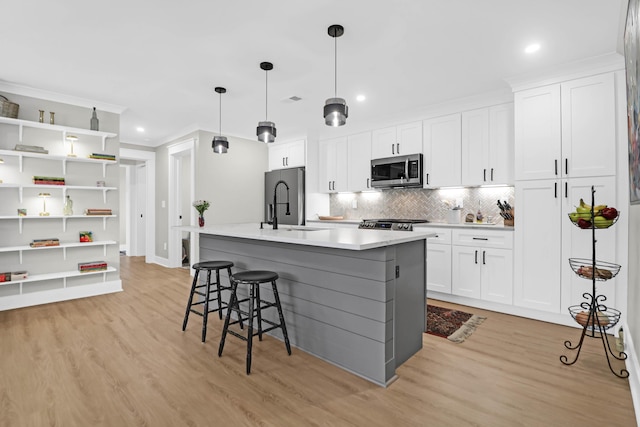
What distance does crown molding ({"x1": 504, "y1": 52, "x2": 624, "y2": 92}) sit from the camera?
295 centimetres

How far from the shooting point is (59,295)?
A: 13.3ft

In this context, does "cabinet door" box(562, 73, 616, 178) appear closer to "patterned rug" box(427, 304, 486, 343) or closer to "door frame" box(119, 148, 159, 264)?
"patterned rug" box(427, 304, 486, 343)

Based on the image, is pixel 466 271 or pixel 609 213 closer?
pixel 609 213

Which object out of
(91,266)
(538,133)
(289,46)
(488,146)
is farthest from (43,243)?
(538,133)

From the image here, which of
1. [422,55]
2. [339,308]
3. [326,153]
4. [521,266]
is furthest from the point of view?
[326,153]

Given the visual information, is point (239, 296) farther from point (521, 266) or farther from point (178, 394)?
point (521, 266)

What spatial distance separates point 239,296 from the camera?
322 cm

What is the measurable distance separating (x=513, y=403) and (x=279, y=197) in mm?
4924

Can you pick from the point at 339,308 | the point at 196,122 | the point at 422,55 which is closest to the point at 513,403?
the point at 339,308

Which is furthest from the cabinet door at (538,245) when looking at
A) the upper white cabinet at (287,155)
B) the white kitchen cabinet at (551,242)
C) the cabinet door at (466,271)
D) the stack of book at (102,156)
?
the stack of book at (102,156)

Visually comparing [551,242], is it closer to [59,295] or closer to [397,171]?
[397,171]

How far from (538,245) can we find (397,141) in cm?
231

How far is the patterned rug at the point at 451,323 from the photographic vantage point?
2.99m

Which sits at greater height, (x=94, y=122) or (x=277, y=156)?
(x=94, y=122)
